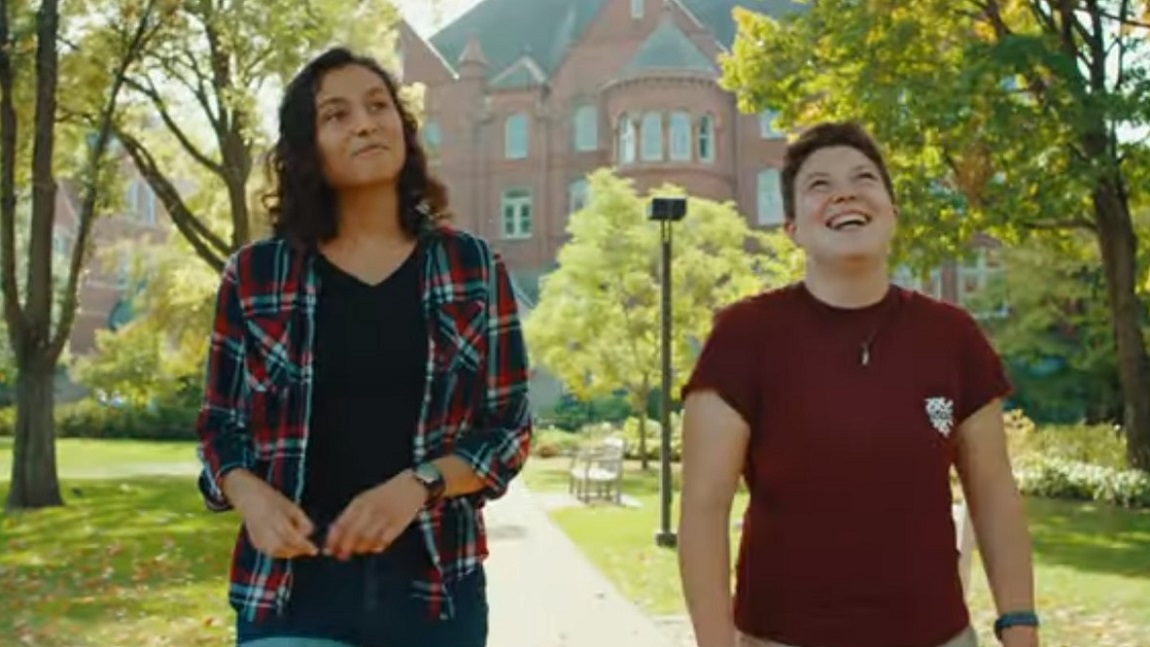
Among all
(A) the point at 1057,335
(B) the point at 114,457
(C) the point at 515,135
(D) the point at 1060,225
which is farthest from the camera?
(C) the point at 515,135

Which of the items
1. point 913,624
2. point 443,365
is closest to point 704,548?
point 913,624

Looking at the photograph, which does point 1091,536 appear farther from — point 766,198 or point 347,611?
point 766,198

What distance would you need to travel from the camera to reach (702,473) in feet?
10.3

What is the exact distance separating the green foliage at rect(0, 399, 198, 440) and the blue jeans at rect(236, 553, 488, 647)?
4620 centimetres

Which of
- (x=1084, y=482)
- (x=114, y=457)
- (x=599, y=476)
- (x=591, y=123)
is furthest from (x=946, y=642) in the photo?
(x=591, y=123)

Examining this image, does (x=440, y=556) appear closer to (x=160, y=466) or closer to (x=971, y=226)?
(x=971, y=226)

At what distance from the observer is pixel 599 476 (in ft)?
74.6

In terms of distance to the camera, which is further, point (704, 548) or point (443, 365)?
point (704, 548)

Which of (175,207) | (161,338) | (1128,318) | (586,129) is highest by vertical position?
(586,129)

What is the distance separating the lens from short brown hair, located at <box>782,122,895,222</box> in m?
3.33

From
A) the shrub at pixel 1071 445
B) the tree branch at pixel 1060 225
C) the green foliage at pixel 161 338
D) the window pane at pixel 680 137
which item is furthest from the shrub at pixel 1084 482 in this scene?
the window pane at pixel 680 137

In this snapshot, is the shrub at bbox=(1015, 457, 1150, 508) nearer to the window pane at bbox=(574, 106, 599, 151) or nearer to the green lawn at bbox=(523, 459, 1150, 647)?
the green lawn at bbox=(523, 459, 1150, 647)

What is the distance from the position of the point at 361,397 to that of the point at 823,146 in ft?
4.11

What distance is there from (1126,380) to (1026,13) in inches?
244
